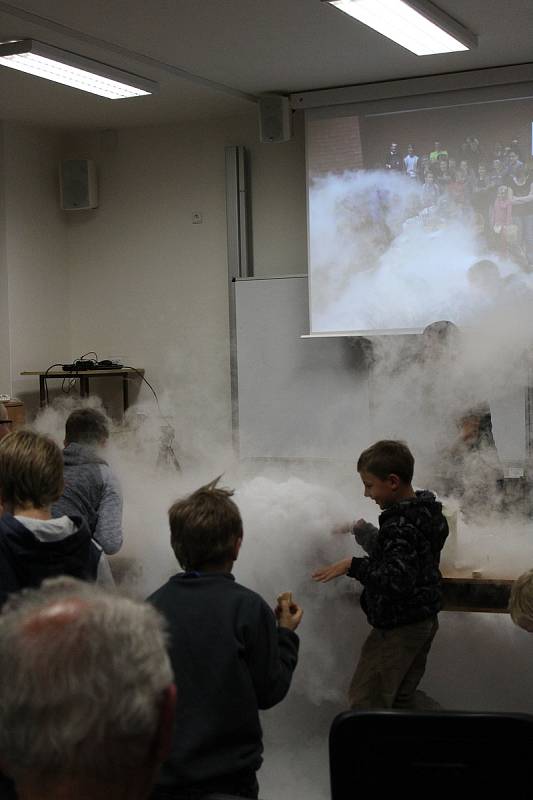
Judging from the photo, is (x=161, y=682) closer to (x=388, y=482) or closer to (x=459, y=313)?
(x=388, y=482)

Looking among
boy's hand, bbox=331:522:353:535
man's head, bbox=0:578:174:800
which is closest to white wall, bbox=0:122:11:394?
boy's hand, bbox=331:522:353:535

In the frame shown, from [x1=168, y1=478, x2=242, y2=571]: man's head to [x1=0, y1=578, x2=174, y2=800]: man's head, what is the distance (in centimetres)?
124

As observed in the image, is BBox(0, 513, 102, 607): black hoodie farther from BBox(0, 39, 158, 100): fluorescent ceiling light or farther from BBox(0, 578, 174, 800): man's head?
BBox(0, 39, 158, 100): fluorescent ceiling light

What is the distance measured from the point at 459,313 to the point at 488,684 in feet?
9.88

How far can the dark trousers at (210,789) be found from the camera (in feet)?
6.74

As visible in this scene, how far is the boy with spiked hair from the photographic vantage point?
6.75 feet

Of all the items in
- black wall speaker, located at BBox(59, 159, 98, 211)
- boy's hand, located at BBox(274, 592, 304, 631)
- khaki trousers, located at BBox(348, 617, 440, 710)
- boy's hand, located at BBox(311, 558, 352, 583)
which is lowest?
khaki trousers, located at BBox(348, 617, 440, 710)

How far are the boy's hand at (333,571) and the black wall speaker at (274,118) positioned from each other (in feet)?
12.6

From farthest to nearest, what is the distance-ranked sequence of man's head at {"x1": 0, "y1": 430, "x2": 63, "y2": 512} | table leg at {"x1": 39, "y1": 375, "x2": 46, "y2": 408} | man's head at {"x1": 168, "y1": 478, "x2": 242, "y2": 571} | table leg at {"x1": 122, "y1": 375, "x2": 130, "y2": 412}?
table leg at {"x1": 122, "y1": 375, "x2": 130, "y2": 412} → table leg at {"x1": 39, "y1": 375, "x2": 46, "y2": 408} → man's head at {"x1": 0, "y1": 430, "x2": 63, "y2": 512} → man's head at {"x1": 168, "y1": 478, "x2": 242, "y2": 571}

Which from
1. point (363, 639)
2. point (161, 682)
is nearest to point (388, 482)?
point (363, 639)

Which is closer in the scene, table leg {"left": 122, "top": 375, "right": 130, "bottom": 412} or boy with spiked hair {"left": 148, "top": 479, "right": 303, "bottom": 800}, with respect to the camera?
boy with spiked hair {"left": 148, "top": 479, "right": 303, "bottom": 800}

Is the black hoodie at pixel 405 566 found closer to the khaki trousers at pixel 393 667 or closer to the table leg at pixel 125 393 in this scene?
the khaki trousers at pixel 393 667

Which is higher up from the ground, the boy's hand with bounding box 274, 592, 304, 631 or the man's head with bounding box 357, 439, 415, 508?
the man's head with bounding box 357, 439, 415, 508

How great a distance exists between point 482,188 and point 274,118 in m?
1.47
